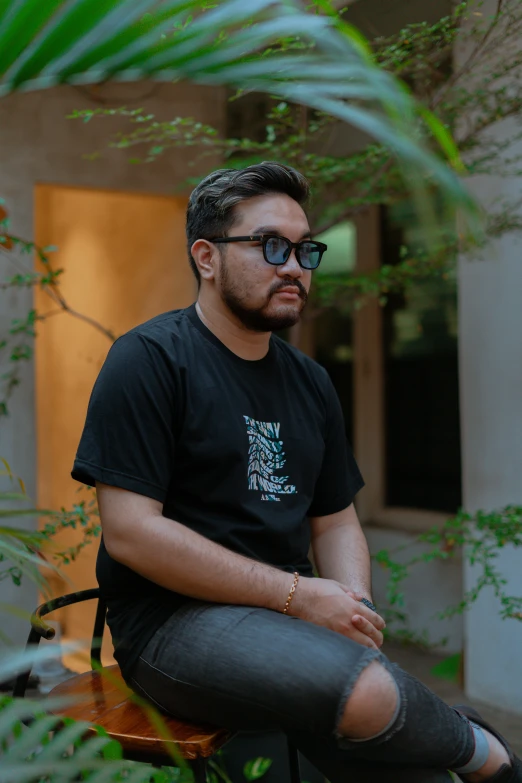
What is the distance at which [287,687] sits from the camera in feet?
4.67

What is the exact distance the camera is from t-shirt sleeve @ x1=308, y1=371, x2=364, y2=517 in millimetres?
2031

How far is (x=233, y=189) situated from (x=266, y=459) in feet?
1.85

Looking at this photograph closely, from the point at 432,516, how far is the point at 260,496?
299 cm

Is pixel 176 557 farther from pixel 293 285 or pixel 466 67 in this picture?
pixel 466 67

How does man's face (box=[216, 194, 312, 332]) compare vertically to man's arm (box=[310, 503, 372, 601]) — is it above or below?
above

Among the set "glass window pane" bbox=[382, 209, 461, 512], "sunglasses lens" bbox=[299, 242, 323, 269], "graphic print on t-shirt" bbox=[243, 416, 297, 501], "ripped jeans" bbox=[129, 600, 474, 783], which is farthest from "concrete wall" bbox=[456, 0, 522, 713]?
"ripped jeans" bbox=[129, 600, 474, 783]

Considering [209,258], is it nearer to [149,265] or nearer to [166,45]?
[166,45]

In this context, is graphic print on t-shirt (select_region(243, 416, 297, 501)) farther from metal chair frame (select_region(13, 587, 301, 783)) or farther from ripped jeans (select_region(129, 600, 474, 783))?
metal chair frame (select_region(13, 587, 301, 783))

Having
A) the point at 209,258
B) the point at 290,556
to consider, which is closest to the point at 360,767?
the point at 290,556

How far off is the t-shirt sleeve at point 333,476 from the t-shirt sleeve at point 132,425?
18.2 inches

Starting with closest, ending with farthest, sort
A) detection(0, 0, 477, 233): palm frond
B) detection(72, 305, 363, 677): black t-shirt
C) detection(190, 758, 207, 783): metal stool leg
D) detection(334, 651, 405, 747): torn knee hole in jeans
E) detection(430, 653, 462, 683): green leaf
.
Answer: detection(0, 0, 477, 233): palm frond, detection(334, 651, 405, 747): torn knee hole in jeans, detection(190, 758, 207, 783): metal stool leg, detection(72, 305, 363, 677): black t-shirt, detection(430, 653, 462, 683): green leaf

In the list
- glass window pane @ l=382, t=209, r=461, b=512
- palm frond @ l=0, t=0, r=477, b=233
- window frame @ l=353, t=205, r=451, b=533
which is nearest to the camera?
palm frond @ l=0, t=0, r=477, b=233

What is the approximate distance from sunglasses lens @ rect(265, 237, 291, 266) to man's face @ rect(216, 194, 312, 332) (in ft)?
0.04

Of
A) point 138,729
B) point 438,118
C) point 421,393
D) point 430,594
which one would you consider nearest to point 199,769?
point 138,729
